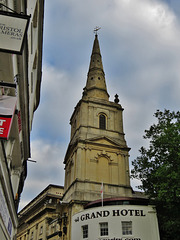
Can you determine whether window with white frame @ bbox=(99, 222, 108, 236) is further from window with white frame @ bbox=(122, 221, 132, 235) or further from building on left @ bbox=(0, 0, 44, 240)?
building on left @ bbox=(0, 0, 44, 240)

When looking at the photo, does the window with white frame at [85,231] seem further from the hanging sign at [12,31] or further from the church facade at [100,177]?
the hanging sign at [12,31]

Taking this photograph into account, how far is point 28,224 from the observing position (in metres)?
53.6

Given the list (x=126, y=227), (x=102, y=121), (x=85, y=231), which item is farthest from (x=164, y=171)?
(x=102, y=121)

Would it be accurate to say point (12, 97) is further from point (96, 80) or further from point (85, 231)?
point (96, 80)

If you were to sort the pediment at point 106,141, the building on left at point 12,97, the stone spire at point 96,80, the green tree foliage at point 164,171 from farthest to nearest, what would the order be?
the stone spire at point 96,80, the pediment at point 106,141, the green tree foliage at point 164,171, the building on left at point 12,97

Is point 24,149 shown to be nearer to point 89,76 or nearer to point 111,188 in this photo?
point 111,188

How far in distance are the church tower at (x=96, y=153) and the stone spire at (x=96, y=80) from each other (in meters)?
0.20

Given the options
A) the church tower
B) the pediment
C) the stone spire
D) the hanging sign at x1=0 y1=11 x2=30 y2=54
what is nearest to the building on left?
the hanging sign at x1=0 y1=11 x2=30 y2=54

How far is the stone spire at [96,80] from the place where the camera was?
42906 mm

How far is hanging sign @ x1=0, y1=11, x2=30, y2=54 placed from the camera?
280 inches

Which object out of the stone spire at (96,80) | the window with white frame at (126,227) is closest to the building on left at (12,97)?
the window with white frame at (126,227)

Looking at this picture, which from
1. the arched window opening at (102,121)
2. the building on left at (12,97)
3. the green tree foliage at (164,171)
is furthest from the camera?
the arched window opening at (102,121)

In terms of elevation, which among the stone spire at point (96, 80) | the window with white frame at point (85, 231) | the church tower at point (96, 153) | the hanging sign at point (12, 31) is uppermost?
the stone spire at point (96, 80)

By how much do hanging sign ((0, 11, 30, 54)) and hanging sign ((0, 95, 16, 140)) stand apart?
1.80m
